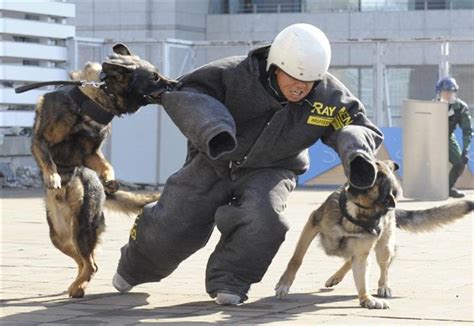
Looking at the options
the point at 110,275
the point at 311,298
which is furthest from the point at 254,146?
the point at 110,275

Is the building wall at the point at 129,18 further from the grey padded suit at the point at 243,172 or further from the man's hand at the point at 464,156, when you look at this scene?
the grey padded suit at the point at 243,172

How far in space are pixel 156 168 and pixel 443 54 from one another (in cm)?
534

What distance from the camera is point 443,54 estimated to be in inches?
815

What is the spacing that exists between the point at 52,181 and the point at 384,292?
230 centimetres

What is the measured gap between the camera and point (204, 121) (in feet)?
22.5

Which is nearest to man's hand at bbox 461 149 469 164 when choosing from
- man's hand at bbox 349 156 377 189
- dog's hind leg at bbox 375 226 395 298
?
dog's hind leg at bbox 375 226 395 298

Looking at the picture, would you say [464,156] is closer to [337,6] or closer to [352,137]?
[337,6]

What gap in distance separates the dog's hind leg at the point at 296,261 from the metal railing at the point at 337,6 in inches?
866

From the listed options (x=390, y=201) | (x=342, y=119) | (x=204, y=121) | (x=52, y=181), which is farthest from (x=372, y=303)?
(x=52, y=181)

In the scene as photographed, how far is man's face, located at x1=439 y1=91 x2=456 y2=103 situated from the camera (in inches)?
738

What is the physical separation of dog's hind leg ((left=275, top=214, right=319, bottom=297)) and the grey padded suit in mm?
299

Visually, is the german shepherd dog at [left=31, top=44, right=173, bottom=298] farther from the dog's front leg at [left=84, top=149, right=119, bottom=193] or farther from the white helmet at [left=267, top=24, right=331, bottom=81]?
the white helmet at [left=267, top=24, right=331, bottom=81]

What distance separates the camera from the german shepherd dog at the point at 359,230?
746 cm

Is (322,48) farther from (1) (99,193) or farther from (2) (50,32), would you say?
(2) (50,32)
